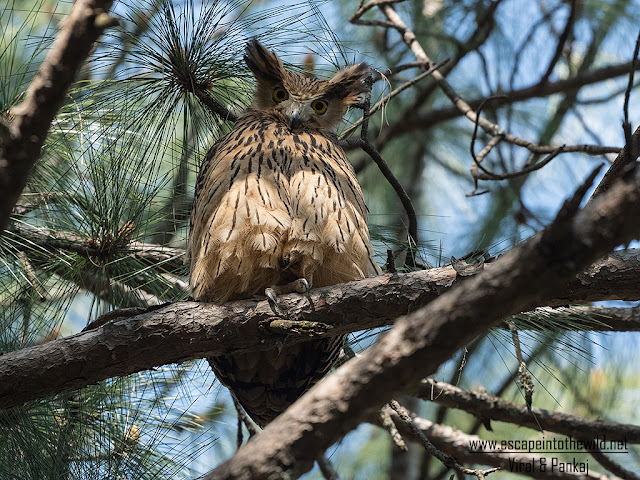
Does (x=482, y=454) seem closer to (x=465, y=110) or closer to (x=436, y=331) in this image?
(x=465, y=110)

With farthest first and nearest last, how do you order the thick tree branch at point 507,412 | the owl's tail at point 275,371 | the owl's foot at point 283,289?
the thick tree branch at point 507,412
the owl's tail at point 275,371
the owl's foot at point 283,289

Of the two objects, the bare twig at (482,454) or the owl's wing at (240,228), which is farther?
the bare twig at (482,454)

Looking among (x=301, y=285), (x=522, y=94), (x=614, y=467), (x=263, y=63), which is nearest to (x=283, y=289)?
(x=301, y=285)

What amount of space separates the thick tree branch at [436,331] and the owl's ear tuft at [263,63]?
2129 millimetres

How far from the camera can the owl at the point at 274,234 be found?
7.79 feet

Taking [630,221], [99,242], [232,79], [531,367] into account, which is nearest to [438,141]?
[531,367]

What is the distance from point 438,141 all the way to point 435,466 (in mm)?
3147

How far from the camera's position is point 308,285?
229 centimetres

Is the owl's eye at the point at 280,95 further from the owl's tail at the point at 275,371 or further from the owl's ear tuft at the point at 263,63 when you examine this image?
the owl's tail at the point at 275,371

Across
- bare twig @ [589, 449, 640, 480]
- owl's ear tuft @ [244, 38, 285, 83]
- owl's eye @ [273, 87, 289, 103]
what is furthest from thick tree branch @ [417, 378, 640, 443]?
owl's ear tuft @ [244, 38, 285, 83]

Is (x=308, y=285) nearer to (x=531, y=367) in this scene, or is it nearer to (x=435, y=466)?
(x=531, y=367)

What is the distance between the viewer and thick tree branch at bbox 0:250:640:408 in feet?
6.84

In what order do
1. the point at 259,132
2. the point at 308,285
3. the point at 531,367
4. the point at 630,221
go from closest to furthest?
the point at 630,221 → the point at 308,285 → the point at 259,132 → the point at 531,367

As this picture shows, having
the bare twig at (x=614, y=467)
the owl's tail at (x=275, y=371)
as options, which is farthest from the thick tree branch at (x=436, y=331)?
the bare twig at (x=614, y=467)
